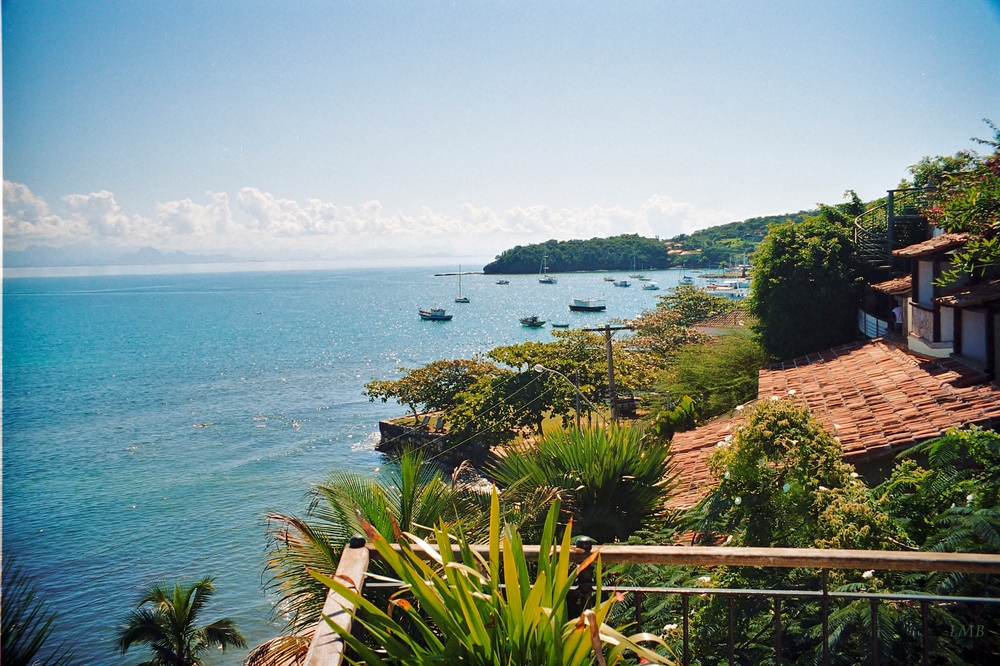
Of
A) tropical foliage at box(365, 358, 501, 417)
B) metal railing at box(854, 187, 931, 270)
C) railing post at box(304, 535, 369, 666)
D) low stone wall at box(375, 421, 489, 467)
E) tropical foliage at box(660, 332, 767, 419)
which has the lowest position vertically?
low stone wall at box(375, 421, 489, 467)

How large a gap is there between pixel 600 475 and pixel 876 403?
5690 millimetres

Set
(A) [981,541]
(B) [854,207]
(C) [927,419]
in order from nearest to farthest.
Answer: (A) [981,541] < (C) [927,419] < (B) [854,207]

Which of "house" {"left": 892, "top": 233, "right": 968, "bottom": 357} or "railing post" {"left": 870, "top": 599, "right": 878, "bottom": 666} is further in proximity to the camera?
"house" {"left": 892, "top": 233, "right": 968, "bottom": 357}

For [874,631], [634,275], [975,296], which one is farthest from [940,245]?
[634,275]

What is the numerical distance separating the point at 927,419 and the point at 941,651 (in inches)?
245

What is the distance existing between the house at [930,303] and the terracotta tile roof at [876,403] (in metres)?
0.29

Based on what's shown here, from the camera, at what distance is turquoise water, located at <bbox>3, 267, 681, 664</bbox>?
24.4 metres

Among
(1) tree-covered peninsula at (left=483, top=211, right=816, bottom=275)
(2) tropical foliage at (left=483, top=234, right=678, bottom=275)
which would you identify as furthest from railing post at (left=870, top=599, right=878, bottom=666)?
(2) tropical foliage at (left=483, top=234, right=678, bottom=275)

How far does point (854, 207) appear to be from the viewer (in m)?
20.5

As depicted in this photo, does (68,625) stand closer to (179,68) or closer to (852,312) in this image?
(179,68)

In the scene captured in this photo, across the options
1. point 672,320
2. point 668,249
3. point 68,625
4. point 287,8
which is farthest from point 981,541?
point 668,249

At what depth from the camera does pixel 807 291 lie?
18.1 metres

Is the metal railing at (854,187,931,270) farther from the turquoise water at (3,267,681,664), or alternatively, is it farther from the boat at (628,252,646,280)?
the boat at (628,252,646,280)

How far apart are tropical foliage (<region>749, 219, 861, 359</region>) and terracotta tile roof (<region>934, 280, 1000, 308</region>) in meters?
7.72
